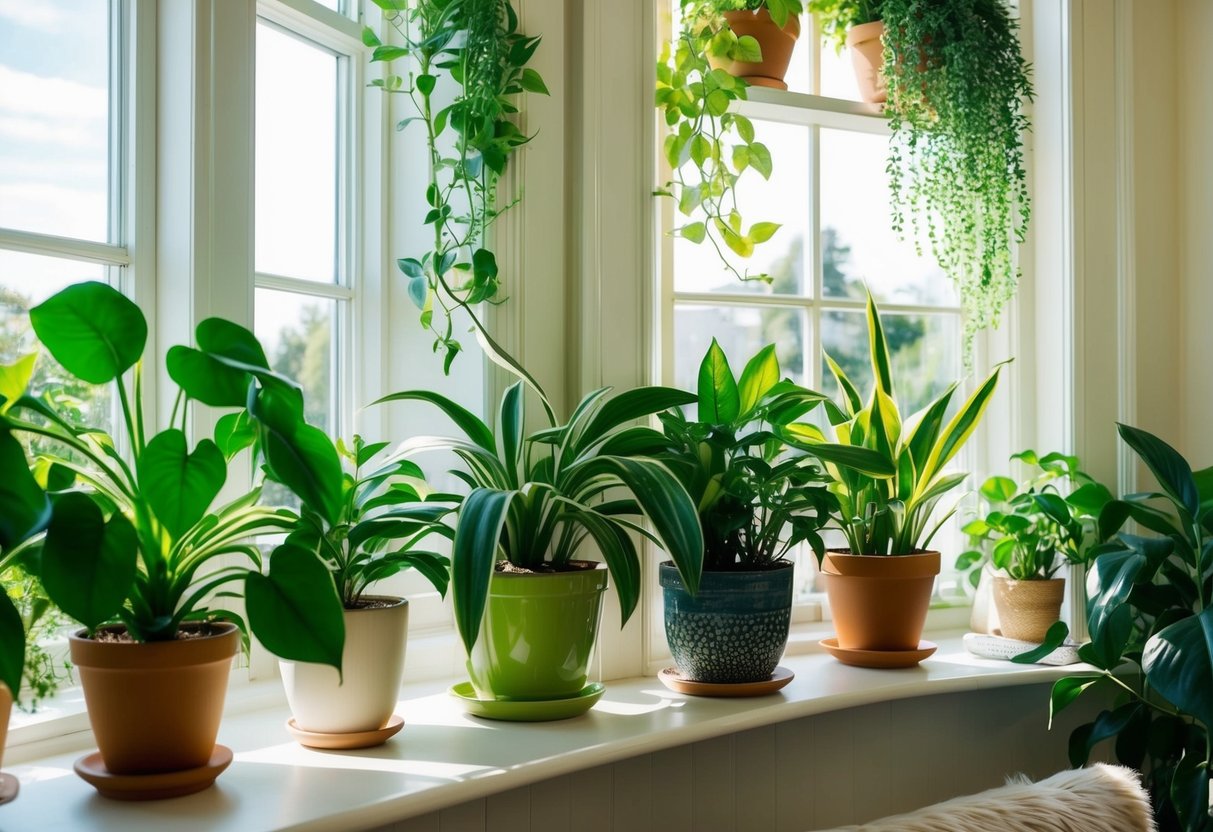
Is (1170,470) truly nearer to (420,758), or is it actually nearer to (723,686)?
(723,686)

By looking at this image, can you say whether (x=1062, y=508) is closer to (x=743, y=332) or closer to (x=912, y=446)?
(x=912, y=446)

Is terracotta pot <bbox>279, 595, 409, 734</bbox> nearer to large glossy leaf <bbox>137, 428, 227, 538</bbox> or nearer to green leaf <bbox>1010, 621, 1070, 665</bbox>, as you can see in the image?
large glossy leaf <bbox>137, 428, 227, 538</bbox>

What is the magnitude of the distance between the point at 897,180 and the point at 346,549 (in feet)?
4.63

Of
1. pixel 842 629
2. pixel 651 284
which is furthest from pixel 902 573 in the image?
pixel 651 284

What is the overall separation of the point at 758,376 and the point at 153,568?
3.34 feet

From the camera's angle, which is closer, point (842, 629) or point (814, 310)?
point (842, 629)

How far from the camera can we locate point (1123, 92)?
2.27 m

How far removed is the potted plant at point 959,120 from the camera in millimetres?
2119

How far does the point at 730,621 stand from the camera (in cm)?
165

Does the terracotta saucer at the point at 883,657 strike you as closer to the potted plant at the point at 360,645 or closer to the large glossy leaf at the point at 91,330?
the potted plant at the point at 360,645

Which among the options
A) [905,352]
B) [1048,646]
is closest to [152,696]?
[1048,646]

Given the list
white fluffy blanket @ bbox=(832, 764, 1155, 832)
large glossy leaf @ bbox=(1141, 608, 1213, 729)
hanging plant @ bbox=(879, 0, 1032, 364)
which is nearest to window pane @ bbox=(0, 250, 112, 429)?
white fluffy blanket @ bbox=(832, 764, 1155, 832)

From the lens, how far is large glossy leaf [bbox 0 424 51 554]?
35.6 inches

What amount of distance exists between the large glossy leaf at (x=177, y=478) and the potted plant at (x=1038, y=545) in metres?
1.57
